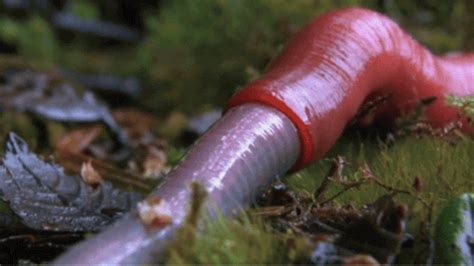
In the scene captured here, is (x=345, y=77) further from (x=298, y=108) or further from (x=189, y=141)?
(x=189, y=141)

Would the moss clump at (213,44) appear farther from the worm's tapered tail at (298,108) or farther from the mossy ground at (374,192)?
the mossy ground at (374,192)

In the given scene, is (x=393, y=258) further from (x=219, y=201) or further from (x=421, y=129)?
(x=421, y=129)

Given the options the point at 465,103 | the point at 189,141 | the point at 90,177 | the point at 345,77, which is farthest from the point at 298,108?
the point at 189,141

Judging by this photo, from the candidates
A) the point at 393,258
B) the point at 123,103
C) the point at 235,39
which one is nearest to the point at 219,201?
the point at 393,258

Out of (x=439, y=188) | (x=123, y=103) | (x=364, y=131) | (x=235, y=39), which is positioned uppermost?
(x=439, y=188)

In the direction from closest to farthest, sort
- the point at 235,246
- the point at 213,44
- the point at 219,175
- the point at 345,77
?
the point at 235,246, the point at 219,175, the point at 345,77, the point at 213,44

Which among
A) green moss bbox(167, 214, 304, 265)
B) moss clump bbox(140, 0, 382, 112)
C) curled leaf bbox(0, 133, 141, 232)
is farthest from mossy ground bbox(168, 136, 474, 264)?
moss clump bbox(140, 0, 382, 112)

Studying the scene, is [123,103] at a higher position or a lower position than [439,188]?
lower
